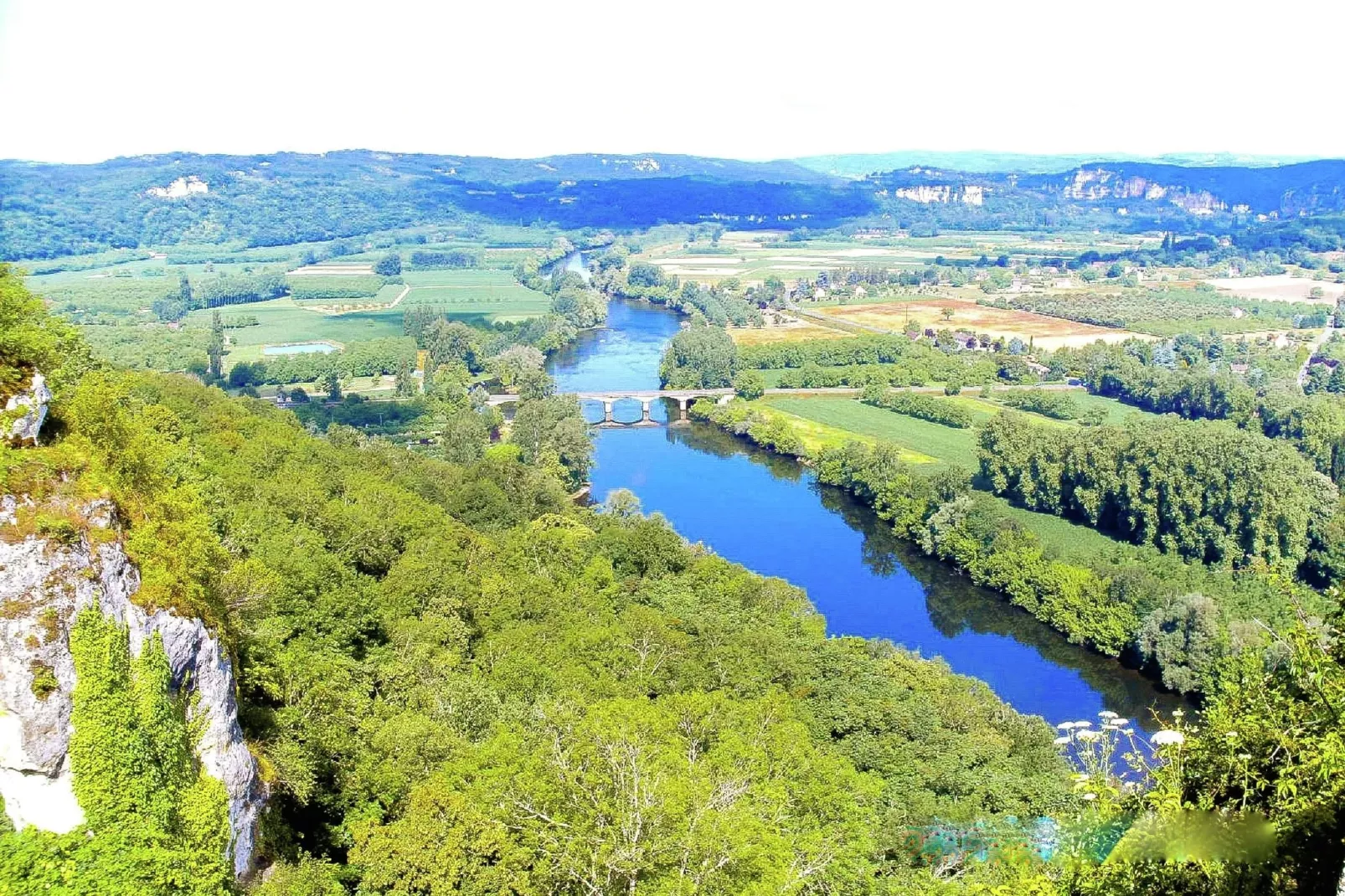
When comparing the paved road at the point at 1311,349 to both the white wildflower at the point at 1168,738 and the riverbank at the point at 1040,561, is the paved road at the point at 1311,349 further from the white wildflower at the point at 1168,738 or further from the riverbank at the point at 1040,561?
the white wildflower at the point at 1168,738

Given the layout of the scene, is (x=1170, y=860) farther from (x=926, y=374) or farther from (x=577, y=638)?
(x=926, y=374)

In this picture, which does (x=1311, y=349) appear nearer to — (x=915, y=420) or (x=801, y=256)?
(x=915, y=420)

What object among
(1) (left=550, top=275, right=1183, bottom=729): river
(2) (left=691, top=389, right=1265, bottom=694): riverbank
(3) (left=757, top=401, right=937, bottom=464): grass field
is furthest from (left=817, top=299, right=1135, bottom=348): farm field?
(2) (left=691, top=389, right=1265, bottom=694): riverbank

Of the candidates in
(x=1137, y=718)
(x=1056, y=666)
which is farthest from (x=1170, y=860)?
(x=1056, y=666)

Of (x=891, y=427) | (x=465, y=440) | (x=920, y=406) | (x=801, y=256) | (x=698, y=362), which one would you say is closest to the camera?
(x=465, y=440)

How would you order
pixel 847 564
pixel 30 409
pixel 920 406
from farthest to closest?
pixel 920 406 → pixel 847 564 → pixel 30 409

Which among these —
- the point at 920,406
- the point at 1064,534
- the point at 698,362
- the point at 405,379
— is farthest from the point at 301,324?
the point at 1064,534
